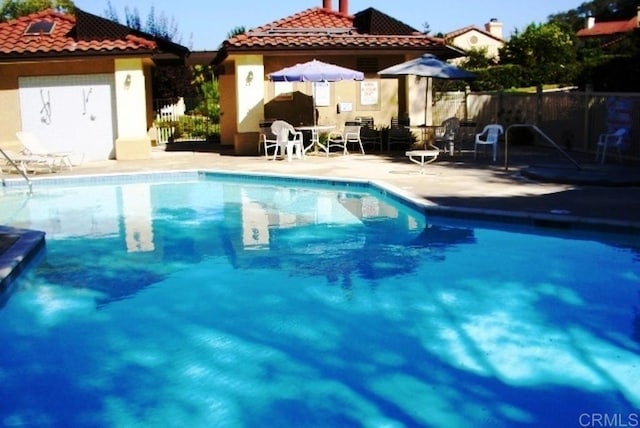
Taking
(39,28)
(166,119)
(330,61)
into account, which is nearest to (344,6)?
(330,61)

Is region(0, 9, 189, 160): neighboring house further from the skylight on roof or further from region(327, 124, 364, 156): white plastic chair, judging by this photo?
region(327, 124, 364, 156): white plastic chair

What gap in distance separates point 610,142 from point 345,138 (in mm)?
6951

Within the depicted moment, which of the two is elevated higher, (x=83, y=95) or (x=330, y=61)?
(x=330, y=61)

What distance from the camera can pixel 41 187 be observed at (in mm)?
16656

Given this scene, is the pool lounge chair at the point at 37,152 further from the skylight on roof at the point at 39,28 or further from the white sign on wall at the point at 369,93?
the white sign on wall at the point at 369,93

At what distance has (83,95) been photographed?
2047 cm

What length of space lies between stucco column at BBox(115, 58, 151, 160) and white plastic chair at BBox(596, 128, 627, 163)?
12167 mm

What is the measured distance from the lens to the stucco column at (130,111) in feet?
66.3

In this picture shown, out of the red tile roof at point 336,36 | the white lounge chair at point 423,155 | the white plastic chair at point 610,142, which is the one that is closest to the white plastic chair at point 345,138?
the white lounge chair at point 423,155

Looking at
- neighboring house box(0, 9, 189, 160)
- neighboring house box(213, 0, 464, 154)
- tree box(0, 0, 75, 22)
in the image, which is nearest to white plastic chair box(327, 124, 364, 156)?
neighboring house box(213, 0, 464, 154)

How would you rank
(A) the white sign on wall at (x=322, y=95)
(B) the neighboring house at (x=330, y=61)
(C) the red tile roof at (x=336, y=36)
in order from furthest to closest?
(A) the white sign on wall at (x=322, y=95) → (B) the neighboring house at (x=330, y=61) → (C) the red tile roof at (x=336, y=36)

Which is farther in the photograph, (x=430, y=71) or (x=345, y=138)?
(x=345, y=138)

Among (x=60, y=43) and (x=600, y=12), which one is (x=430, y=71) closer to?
(x=60, y=43)

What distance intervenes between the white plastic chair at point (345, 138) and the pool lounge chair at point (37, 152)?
7.07 m
